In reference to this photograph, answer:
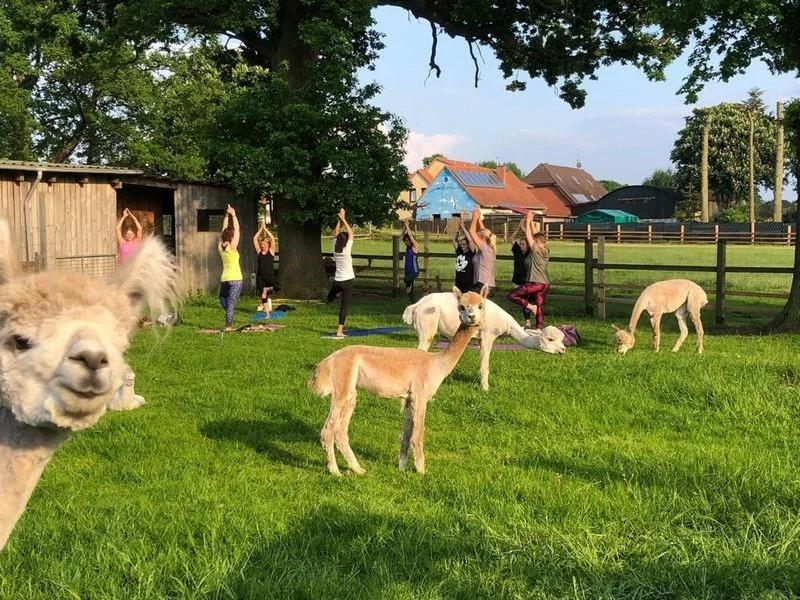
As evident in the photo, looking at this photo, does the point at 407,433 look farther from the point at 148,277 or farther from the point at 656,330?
the point at 656,330

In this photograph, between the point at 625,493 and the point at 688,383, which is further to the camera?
the point at 688,383

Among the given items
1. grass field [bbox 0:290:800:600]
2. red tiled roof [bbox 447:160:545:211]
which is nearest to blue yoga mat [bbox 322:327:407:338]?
grass field [bbox 0:290:800:600]

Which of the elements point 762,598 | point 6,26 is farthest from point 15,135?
point 762,598

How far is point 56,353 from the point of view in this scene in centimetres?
194

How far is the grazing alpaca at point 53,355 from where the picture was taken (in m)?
1.93

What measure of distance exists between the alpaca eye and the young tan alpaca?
139 inches

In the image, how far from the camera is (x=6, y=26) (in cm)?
2038

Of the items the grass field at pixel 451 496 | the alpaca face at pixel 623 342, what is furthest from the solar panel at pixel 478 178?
the grass field at pixel 451 496

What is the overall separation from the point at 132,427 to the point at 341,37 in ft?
42.0

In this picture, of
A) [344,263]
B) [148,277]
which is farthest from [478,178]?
[148,277]

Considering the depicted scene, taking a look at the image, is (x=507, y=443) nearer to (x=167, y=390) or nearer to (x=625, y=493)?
(x=625, y=493)

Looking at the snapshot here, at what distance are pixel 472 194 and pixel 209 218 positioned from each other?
177ft

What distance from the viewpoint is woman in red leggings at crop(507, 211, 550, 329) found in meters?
13.1

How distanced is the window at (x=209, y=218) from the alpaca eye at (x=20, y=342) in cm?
1893
